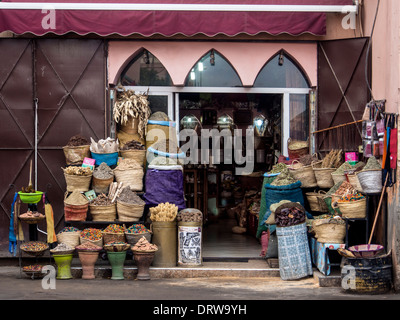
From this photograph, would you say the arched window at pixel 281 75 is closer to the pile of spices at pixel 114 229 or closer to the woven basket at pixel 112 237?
the pile of spices at pixel 114 229

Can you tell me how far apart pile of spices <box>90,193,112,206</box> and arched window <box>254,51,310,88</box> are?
12.2 feet

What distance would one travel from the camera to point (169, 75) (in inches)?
467

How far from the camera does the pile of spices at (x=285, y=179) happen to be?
35.4 ft

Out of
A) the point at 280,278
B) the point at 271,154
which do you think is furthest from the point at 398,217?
the point at 271,154

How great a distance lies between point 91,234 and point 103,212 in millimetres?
468

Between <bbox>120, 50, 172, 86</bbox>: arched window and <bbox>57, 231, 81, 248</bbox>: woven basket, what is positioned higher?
<bbox>120, 50, 172, 86</bbox>: arched window

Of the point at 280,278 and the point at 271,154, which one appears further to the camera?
the point at 271,154

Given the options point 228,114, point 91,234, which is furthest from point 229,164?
point 91,234

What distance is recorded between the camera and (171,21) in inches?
442

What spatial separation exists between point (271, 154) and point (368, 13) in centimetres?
518

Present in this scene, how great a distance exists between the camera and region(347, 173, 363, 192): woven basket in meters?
9.64

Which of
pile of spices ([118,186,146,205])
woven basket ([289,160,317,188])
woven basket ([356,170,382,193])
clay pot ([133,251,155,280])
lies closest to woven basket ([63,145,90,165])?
pile of spices ([118,186,146,205])

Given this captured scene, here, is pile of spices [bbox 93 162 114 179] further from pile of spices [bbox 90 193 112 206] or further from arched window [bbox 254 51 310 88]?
arched window [bbox 254 51 310 88]
